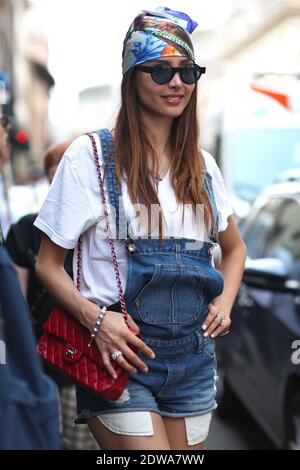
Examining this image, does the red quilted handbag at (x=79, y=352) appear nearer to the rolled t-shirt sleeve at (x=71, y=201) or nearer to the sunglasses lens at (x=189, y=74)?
the rolled t-shirt sleeve at (x=71, y=201)

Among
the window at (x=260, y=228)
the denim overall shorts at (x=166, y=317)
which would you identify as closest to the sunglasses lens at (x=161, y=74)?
the denim overall shorts at (x=166, y=317)

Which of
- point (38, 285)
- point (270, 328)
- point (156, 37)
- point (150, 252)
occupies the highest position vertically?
point (156, 37)

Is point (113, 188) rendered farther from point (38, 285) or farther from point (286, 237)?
point (286, 237)

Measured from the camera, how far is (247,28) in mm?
61562

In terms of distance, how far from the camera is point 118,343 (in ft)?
9.14

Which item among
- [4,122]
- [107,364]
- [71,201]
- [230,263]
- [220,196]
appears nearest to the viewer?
[107,364]

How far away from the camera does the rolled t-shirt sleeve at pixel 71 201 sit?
2875 millimetres

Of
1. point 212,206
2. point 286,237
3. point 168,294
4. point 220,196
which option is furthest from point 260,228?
point 168,294

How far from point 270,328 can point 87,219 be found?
2629mm

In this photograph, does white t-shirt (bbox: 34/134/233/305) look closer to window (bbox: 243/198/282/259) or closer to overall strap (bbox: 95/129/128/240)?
overall strap (bbox: 95/129/128/240)

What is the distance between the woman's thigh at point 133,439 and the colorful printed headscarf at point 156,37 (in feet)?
3.59

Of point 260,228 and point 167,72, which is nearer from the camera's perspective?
point 167,72
